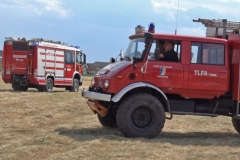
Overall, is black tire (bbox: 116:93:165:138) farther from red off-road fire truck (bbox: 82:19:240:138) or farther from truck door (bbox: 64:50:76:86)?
truck door (bbox: 64:50:76:86)

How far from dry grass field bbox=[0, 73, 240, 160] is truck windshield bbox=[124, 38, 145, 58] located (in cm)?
187

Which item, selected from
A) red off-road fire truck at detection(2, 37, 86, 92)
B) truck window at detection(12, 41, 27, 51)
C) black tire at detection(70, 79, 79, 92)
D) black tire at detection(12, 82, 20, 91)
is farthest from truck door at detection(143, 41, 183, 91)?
black tire at detection(70, 79, 79, 92)

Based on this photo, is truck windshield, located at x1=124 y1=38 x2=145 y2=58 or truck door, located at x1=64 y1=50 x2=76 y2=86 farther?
truck door, located at x1=64 y1=50 x2=76 y2=86

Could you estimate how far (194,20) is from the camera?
12250mm

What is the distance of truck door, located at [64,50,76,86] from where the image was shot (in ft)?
93.2

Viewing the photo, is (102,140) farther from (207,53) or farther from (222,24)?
(222,24)

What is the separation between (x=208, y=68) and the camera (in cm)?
1071

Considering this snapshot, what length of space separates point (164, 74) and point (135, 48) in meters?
0.99

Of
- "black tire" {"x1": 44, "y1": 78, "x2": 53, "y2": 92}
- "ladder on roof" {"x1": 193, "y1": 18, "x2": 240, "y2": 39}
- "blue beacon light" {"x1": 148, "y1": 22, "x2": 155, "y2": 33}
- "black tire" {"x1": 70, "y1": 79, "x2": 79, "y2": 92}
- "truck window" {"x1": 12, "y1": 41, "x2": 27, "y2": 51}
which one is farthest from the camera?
"black tire" {"x1": 70, "y1": 79, "x2": 79, "y2": 92}

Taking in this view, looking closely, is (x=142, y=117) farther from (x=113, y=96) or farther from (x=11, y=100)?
(x=11, y=100)

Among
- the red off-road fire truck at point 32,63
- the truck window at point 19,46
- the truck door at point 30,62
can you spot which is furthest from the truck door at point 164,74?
the truck window at point 19,46

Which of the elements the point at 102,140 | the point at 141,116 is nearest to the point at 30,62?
the point at 141,116

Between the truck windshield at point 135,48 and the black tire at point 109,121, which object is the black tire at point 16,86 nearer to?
the black tire at point 109,121

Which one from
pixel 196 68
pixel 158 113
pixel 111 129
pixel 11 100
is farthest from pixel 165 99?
pixel 11 100
